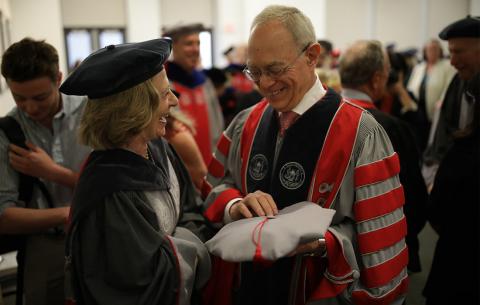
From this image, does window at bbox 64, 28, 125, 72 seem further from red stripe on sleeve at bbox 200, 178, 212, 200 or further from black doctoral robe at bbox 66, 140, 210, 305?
black doctoral robe at bbox 66, 140, 210, 305

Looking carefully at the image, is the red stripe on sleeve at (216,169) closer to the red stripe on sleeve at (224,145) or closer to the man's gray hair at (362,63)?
the red stripe on sleeve at (224,145)

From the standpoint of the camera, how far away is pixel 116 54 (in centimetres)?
133

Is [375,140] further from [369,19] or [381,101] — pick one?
[369,19]

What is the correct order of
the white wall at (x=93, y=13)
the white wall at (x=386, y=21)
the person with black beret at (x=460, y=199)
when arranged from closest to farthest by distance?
the person with black beret at (x=460, y=199) < the white wall at (x=93, y=13) < the white wall at (x=386, y=21)

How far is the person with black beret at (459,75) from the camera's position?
240 cm

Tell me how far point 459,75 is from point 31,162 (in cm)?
245

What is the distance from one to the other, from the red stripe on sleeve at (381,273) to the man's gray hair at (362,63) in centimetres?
122

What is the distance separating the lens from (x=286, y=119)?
5.43 ft

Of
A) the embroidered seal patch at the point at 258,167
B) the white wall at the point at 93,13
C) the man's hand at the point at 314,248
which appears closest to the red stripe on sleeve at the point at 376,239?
the man's hand at the point at 314,248

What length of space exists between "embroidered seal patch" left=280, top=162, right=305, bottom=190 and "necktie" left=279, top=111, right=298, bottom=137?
5.6 inches

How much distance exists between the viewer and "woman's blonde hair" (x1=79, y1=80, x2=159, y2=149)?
1.35 metres

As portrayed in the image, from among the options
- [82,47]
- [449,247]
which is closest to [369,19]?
[82,47]

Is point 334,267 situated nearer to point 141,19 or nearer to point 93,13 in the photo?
point 93,13

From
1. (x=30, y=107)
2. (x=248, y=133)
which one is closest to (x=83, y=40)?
(x=30, y=107)
